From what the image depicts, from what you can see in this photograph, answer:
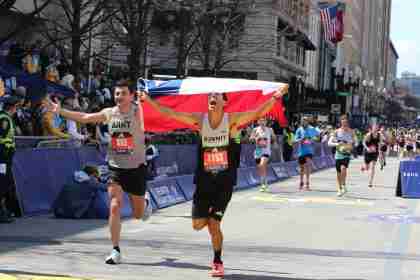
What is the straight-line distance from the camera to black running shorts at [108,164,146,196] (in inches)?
341

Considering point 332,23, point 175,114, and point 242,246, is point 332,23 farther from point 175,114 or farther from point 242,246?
point 175,114

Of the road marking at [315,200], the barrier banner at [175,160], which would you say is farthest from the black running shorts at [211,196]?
the barrier banner at [175,160]

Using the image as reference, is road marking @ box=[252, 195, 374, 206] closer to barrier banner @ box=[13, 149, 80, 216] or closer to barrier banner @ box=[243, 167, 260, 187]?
barrier banner @ box=[243, 167, 260, 187]

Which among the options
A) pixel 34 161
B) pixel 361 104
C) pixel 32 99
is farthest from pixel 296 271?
pixel 361 104

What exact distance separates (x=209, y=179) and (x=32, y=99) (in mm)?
11804

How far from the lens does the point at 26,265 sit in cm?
830

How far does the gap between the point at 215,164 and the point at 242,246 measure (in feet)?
7.40

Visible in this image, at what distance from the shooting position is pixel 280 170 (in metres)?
25.9

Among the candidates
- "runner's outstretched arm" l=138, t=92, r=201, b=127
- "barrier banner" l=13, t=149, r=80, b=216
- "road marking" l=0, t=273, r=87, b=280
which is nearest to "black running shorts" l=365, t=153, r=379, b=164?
"barrier banner" l=13, t=149, r=80, b=216

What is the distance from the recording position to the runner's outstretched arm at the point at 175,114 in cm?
864

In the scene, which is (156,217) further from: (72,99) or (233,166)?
(72,99)

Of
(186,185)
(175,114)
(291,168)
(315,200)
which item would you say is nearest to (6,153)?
(175,114)

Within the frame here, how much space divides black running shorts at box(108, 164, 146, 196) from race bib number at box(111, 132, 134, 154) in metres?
0.20

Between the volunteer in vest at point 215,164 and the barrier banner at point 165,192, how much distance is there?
21.6 feet
